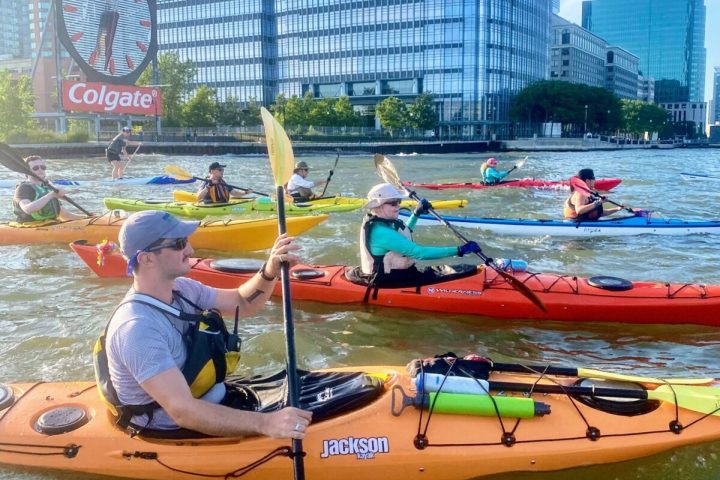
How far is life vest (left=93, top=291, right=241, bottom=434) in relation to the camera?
300cm

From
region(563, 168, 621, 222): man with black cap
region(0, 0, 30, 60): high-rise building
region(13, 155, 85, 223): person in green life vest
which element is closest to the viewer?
region(13, 155, 85, 223): person in green life vest

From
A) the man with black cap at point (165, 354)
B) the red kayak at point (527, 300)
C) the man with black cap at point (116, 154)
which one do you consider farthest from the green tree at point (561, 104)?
the man with black cap at point (165, 354)

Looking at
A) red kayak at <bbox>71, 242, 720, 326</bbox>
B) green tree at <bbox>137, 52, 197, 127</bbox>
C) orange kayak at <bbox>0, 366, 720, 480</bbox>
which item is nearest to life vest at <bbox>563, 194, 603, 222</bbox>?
red kayak at <bbox>71, 242, 720, 326</bbox>

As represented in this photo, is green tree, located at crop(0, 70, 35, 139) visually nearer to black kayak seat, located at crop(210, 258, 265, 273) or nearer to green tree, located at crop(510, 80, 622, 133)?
black kayak seat, located at crop(210, 258, 265, 273)

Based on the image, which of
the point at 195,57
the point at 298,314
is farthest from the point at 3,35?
the point at 298,314

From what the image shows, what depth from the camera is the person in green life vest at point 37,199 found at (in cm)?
941

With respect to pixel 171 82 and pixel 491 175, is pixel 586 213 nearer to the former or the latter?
pixel 491 175

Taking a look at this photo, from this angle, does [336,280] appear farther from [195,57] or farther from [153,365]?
[195,57]

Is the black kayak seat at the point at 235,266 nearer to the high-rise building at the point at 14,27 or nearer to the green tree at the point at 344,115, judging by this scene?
the green tree at the point at 344,115

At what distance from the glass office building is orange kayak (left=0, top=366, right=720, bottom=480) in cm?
7135

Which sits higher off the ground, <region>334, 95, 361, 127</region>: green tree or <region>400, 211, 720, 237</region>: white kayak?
<region>334, 95, 361, 127</region>: green tree

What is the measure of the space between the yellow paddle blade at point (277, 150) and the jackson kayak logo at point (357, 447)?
1.75 m

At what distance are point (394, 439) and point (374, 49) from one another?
76441 millimetres

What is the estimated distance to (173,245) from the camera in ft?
9.34
